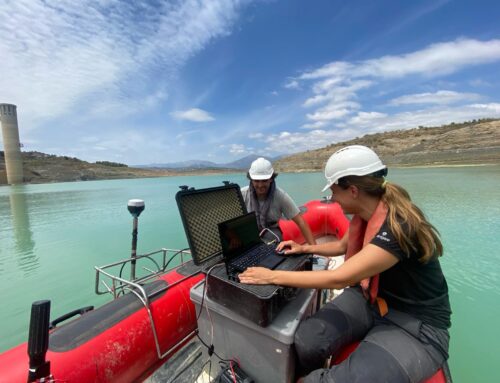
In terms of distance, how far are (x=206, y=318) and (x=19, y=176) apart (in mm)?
58477

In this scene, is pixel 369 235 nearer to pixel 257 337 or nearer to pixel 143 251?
pixel 257 337

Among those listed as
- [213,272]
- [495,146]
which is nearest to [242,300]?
[213,272]

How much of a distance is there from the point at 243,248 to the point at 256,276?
0.36m

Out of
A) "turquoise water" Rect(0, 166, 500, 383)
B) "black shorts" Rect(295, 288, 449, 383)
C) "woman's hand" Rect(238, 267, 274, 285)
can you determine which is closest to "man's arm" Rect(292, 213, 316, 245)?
"black shorts" Rect(295, 288, 449, 383)

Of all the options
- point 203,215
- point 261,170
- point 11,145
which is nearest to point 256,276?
point 203,215

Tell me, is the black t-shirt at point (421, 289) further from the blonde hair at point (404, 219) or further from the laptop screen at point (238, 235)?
the laptop screen at point (238, 235)

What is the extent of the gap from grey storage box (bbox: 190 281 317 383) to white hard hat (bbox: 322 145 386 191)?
28.4 inches

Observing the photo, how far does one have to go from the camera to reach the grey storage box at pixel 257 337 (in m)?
1.23

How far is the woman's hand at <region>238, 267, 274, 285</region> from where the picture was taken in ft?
4.18

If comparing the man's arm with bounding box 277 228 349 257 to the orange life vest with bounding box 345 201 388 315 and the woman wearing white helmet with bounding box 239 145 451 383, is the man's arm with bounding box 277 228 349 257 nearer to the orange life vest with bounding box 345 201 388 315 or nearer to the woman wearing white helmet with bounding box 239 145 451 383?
the orange life vest with bounding box 345 201 388 315

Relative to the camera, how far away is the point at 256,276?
1.29m

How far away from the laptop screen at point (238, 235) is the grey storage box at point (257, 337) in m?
0.31

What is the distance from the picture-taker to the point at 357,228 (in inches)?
62.8

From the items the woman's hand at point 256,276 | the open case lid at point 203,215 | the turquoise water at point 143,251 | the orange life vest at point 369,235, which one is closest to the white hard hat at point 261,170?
the open case lid at point 203,215
